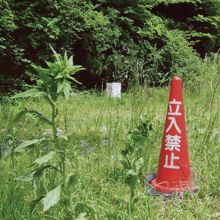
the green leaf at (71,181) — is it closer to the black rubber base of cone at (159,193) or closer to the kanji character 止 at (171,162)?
the black rubber base of cone at (159,193)

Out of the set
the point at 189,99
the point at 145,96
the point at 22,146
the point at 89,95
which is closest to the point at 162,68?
the point at 89,95

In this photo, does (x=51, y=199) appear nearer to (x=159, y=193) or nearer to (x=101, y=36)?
(x=159, y=193)

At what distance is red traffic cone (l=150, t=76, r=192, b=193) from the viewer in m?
3.91

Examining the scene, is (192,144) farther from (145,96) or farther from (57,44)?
(57,44)

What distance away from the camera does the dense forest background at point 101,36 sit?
28.5 feet

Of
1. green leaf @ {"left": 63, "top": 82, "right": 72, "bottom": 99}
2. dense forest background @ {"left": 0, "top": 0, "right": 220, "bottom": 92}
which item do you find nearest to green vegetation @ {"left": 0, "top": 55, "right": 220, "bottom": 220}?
green leaf @ {"left": 63, "top": 82, "right": 72, "bottom": 99}

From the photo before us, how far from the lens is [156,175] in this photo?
410 cm

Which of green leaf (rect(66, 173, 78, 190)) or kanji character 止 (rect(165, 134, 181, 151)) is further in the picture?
kanji character 止 (rect(165, 134, 181, 151))

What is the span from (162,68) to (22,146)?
344 inches

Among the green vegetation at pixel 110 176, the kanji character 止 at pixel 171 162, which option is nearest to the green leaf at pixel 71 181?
the green vegetation at pixel 110 176

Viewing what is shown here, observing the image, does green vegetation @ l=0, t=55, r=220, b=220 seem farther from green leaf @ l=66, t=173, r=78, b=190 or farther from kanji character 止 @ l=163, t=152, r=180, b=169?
kanji character 止 @ l=163, t=152, r=180, b=169

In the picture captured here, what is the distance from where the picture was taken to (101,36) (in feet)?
31.0

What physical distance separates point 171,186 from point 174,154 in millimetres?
243

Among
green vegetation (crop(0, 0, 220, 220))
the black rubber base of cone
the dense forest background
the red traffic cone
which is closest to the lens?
green vegetation (crop(0, 0, 220, 220))
